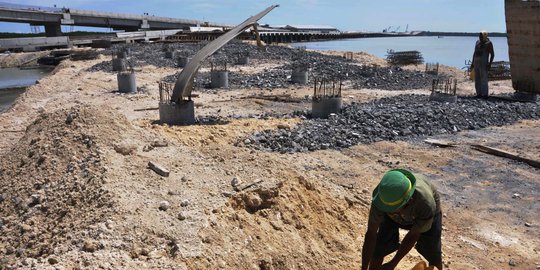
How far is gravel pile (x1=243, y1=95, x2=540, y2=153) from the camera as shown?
9500 mm

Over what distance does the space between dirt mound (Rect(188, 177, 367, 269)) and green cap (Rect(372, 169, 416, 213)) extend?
164cm

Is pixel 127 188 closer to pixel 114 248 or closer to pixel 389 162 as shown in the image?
pixel 114 248

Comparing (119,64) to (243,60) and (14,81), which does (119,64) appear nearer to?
(243,60)

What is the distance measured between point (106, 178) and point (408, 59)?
29.4 m

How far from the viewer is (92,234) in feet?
13.7

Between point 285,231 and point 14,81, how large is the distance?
3211 cm

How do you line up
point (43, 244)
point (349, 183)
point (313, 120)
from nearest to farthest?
point (43, 244) < point (349, 183) < point (313, 120)

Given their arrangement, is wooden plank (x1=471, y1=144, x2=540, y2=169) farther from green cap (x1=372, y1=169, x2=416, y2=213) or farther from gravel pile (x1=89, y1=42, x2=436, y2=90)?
gravel pile (x1=89, y1=42, x2=436, y2=90)

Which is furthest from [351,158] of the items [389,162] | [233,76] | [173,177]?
[233,76]

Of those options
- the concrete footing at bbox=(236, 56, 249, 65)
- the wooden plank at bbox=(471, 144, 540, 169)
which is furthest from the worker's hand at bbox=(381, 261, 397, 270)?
the concrete footing at bbox=(236, 56, 249, 65)

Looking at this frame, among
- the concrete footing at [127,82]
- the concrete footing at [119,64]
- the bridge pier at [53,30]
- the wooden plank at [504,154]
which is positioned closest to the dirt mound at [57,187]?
the wooden plank at [504,154]

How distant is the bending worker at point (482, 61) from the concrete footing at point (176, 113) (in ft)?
31.0

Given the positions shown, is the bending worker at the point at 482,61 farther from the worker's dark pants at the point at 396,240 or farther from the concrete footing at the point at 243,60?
the concrete footing at the point at 243,60

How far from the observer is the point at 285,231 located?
496 cm
